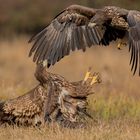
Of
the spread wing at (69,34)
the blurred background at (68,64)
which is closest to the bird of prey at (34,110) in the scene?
the spread wing at (69,34)

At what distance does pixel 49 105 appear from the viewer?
1033 cm

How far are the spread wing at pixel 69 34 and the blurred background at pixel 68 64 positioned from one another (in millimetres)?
1045

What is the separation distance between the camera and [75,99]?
1048 centimetres

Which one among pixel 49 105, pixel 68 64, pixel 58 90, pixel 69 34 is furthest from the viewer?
pixel 68 64

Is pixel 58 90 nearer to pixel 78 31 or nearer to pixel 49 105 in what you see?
pixel 49 105

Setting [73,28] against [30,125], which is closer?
[30,125]

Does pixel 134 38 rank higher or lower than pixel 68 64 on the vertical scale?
higher

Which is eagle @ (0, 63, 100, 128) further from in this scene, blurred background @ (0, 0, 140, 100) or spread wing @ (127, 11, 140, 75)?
blurred background @ (0, 0, 140, 100)

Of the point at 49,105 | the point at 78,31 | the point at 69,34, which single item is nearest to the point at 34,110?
the point at 49,105

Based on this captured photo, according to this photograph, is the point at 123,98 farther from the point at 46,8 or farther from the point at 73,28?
the point at 46,8

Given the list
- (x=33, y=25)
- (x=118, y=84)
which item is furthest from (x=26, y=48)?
(x=33, y=25)

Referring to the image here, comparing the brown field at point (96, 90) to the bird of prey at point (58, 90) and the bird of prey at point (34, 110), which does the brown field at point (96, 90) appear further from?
the bird of prey at point (58, 90)

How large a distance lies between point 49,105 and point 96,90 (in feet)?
13.8

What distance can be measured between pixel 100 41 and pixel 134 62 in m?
1.84
